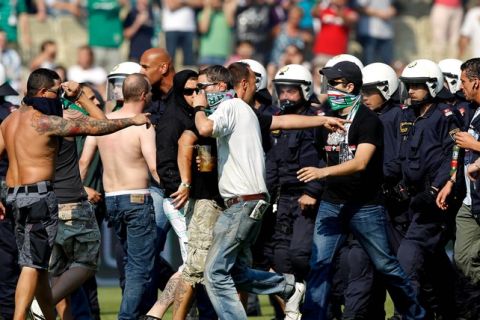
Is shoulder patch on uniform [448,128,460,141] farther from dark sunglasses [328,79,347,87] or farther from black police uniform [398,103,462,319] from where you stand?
dark sunglasses [328,79,347,87]

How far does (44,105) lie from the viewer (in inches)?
468

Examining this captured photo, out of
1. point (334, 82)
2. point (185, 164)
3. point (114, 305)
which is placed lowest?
point (114, 305)

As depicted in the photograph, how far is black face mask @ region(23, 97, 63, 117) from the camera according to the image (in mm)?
11844

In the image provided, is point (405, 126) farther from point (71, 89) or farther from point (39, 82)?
point (39, 82)

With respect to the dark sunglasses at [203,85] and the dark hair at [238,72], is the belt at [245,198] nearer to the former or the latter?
the dark sunglasses at [203,85]

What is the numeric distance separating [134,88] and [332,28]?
34.7 feet

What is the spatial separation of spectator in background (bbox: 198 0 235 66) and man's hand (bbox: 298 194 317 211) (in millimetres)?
10467

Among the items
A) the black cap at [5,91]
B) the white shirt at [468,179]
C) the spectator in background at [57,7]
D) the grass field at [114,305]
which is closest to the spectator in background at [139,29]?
the spectator in background at [57,7]

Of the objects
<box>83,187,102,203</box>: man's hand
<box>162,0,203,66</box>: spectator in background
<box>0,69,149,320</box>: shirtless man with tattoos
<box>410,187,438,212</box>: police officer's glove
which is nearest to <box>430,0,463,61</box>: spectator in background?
<box>162,0,203,66</box>: spectator in background

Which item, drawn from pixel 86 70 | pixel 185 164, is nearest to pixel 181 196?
pixel 185 164

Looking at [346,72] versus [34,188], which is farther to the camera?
[346,72]

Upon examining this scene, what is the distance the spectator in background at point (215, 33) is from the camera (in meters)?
23.6

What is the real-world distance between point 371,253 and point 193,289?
166 centimetres

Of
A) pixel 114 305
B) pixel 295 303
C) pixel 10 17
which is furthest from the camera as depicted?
pixel 10 17
